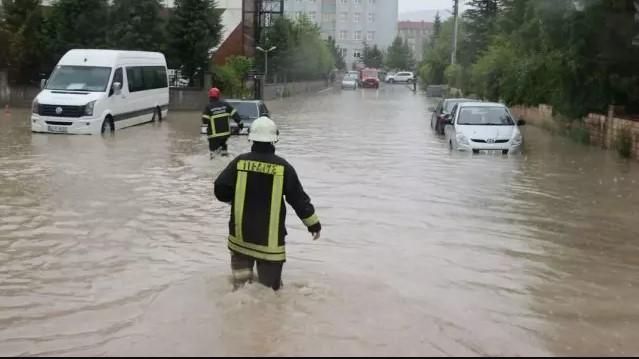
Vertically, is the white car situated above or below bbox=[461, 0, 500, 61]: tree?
below

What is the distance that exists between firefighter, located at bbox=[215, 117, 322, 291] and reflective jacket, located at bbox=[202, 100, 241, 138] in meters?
9.14

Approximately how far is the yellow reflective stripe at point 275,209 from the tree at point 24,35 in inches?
1263

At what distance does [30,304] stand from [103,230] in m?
2.81

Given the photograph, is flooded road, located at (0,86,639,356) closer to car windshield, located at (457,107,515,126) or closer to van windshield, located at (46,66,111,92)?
car windshield, located at (457,107,515,126)

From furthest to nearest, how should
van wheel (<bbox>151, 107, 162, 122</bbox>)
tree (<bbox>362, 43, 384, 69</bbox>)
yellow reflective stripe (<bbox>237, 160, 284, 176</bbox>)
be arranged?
tree (<bbox>362, 43, 384, 69</bbox>) < van wheel (<bbox>151, 107, 162, 122</bbox>) < yellow reflective stripe (<bbox>237, 160, 284, 176</bbox>)

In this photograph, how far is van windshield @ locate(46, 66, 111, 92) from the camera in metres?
22.0

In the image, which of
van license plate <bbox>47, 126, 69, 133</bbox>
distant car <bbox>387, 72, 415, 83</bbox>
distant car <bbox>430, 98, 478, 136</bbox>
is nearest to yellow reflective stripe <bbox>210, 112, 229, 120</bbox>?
van license plate <bbox>47, 126, 69, 133</bbox>

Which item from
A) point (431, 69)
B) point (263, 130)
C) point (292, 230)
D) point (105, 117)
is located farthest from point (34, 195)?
point (431, 69)

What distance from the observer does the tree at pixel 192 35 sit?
37219mm

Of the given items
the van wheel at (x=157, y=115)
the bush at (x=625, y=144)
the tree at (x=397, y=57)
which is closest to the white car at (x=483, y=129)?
the bush at (x=625, y=144)

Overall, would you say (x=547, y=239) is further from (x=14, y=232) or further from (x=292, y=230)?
(x=14, y=232)

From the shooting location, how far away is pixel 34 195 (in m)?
11.6

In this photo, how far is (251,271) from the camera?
632cm

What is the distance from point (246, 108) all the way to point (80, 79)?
15.5ft
